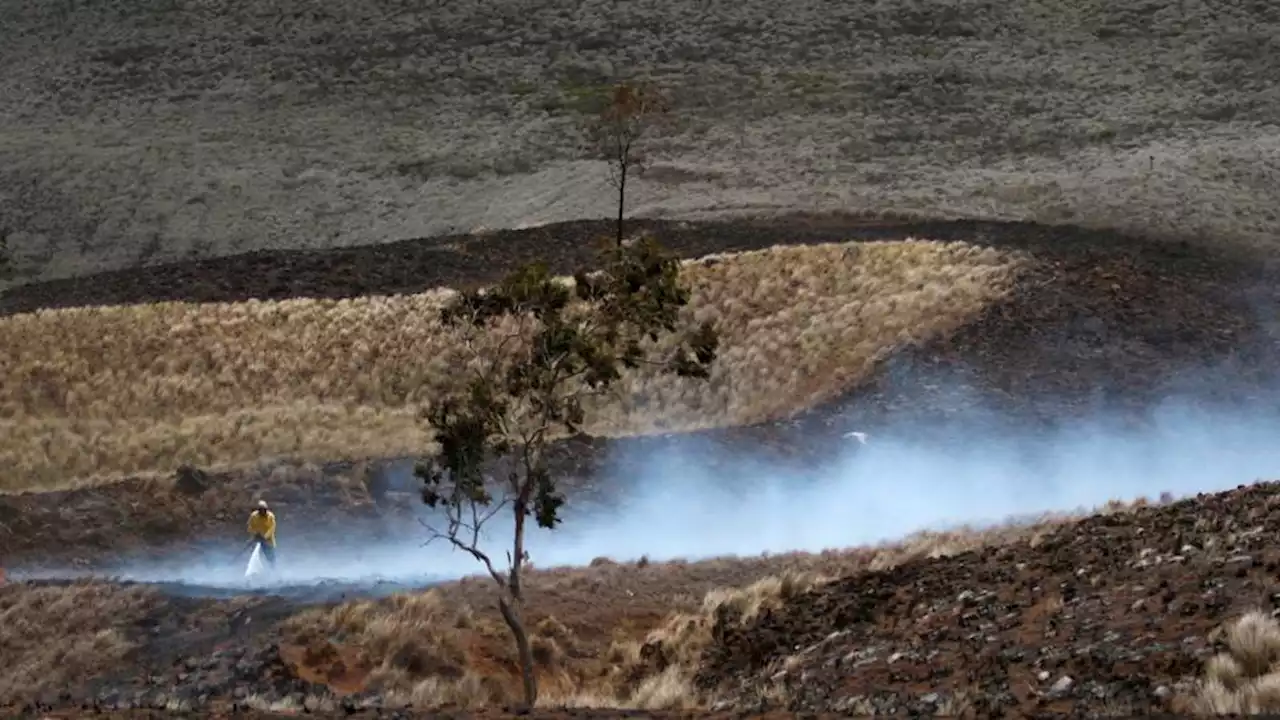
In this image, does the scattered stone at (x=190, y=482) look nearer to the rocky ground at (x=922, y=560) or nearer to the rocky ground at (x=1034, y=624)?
the rocky ground at (x=922, y=560)

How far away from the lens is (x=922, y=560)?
1952 cm

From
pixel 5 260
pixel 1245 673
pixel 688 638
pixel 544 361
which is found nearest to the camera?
pixel 1245 673

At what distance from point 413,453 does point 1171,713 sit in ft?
70.4

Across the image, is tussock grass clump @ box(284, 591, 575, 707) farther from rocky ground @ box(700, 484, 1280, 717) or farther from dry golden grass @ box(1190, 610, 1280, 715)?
dry golden grass @ box(1190, 610, 1280, 715)

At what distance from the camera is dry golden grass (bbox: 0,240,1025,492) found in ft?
105

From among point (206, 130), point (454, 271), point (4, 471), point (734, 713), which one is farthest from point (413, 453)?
point (206, 130)

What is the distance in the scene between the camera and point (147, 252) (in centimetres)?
5522

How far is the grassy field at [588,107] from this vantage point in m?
49.5

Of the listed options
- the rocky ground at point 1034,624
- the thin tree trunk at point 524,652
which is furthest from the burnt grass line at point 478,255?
the thin tree trunk at point 524,652

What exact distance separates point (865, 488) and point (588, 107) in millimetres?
36633

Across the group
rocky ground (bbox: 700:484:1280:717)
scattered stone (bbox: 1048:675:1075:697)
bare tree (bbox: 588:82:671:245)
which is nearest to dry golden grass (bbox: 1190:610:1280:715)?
rocky ground (bbox: 700:484:1280:717)

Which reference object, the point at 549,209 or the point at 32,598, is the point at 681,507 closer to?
the point at 32,598

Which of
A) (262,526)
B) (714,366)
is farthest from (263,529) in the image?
(714,366)

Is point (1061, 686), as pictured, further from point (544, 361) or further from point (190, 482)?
point (190, 482)
